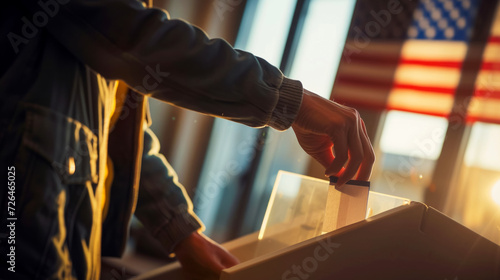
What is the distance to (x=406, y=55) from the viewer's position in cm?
313

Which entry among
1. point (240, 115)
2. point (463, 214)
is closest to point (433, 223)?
point (240, 115)

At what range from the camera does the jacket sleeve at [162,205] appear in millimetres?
850

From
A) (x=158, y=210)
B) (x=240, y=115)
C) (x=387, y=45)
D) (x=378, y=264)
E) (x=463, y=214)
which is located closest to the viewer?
(x=378, y=264)

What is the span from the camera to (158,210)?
0.90m

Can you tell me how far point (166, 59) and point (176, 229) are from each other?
44 centimetres

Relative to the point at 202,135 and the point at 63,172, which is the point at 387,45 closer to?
the point at 202,135

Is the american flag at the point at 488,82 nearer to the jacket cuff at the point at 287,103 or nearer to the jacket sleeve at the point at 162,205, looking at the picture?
the jacket sleeve at the point at 162,205

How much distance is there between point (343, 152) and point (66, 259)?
426 mm

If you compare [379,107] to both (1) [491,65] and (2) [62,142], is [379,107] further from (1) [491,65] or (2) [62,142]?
(2) [62,142]

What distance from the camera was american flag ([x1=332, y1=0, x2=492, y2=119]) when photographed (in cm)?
295

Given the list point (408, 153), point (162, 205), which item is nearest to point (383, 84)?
point (408, 153)

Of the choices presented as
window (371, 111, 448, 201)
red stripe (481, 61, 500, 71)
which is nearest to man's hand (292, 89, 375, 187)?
window (371, 111, 448, 201)

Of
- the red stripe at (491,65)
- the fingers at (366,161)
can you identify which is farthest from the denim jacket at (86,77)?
the red stripe at (491,65)

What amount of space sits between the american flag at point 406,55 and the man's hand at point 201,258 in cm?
254
